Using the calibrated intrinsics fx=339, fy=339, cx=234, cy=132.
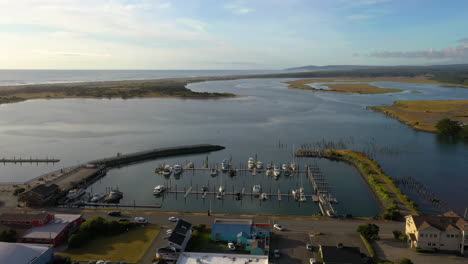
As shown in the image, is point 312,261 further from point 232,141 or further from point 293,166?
point 232,141

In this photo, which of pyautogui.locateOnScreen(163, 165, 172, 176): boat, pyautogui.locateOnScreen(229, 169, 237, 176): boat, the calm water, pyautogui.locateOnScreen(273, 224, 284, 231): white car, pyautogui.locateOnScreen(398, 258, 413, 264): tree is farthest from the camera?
pyautogui.locateOnScreen(229, 169, 237, 176): boat

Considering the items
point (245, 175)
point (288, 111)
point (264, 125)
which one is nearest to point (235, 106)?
point (288, 111)

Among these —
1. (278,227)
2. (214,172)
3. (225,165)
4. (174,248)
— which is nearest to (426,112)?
(225,165)

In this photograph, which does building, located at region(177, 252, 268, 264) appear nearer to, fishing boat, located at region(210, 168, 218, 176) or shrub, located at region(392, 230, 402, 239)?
shrub, located at region(392, 230, 402, 239)

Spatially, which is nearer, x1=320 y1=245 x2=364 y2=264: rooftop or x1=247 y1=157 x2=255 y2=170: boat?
x1=320 y1=245 x2=364 y2=264: rooftop

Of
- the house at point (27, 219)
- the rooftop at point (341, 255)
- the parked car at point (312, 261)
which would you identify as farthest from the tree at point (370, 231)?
the house at point (27, 219)

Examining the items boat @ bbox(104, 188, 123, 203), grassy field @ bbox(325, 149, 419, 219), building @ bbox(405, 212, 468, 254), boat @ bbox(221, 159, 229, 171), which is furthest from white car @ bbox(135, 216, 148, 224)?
grassy field @ bbox(325, 149, 419, 219)

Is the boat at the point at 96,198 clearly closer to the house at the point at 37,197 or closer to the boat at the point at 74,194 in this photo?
the boat at the point at 74,194
